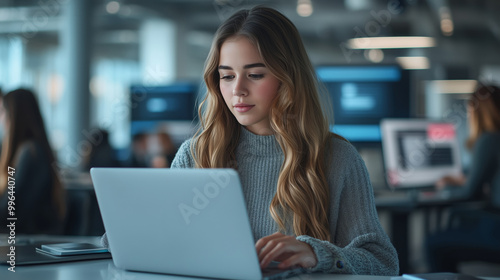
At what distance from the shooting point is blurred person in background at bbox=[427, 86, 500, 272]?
3393 mm

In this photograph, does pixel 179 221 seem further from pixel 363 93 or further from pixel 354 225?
pixel 363 93

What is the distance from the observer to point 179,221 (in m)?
1.15

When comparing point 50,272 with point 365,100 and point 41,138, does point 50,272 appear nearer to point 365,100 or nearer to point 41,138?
point 41,138

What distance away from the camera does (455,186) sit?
4.12 metres

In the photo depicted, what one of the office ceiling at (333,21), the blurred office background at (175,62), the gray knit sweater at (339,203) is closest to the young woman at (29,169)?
the blurred office background at (175,62)

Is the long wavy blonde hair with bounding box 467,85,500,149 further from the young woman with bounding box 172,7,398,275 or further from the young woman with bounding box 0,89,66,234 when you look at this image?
the young woman with bounding box 0,89,66,234

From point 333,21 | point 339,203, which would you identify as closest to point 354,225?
point 339,203

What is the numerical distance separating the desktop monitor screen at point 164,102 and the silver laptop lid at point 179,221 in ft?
14.0

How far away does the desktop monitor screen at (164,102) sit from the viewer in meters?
5.52

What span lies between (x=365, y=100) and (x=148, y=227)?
3176 millimetres

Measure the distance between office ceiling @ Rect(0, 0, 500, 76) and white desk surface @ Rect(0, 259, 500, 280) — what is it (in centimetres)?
683

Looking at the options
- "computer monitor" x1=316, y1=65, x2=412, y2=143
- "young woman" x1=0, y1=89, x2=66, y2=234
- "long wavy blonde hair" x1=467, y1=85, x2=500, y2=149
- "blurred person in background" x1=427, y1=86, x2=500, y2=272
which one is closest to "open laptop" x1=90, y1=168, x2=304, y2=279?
"young woman" x1=0, y1=89, x2=66, y2=234

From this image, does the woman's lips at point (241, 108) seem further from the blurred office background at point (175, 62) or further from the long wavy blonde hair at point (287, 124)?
the blurred office background at point (175, 62)

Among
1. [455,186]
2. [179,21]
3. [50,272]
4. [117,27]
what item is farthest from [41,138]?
[117,27]
